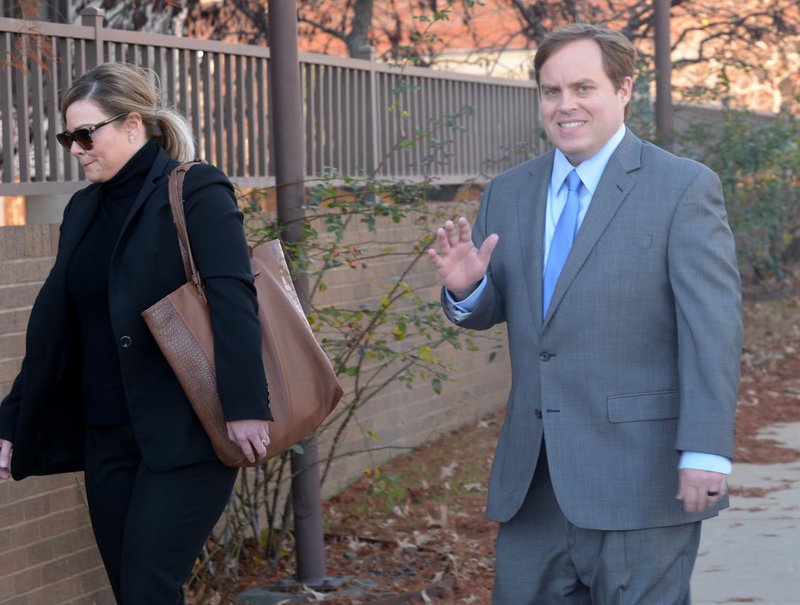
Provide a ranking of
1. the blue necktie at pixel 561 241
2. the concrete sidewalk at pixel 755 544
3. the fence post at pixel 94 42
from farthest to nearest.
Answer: the fence post at pixel 94 42 → the concrete sidewalk at pixel 755 544 → the blue necktie at pixel 561 241

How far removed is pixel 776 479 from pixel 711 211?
494 centimetres

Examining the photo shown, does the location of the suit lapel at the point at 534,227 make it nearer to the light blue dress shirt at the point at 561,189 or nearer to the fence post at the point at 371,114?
the light blue dress shirt at the point at 561,189

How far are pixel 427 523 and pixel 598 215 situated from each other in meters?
3.75

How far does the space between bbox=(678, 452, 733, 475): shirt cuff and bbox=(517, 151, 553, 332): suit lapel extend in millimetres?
500

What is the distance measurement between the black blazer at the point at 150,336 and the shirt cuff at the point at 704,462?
1.07 metres

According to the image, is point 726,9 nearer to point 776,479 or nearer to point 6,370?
point 776,479

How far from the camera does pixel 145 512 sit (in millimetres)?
3480

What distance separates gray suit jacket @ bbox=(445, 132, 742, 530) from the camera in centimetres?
318

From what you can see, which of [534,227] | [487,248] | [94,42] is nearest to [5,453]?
[487,248]

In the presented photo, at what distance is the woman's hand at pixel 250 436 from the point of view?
344 cm

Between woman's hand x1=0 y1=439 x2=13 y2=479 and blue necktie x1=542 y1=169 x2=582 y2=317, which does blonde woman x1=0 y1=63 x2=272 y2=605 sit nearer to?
woman's hand x1=0 y1=439 x2=13 y2=479

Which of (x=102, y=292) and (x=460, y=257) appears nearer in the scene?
(x=460, y=257)

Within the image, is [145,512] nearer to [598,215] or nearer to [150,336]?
[150,336]

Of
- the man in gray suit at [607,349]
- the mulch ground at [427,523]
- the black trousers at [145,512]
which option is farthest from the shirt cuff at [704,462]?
the mulch ground at [427,523]
